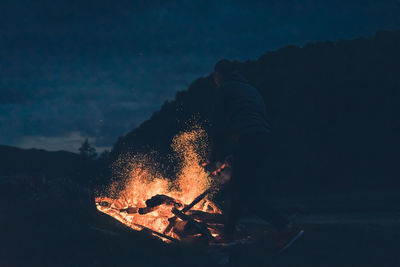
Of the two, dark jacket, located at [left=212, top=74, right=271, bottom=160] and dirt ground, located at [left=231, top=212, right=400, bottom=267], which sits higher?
dark jacket, located at [left=212, top=74, right=271, bottom=160]

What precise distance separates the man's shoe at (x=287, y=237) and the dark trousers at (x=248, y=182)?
0.08 m

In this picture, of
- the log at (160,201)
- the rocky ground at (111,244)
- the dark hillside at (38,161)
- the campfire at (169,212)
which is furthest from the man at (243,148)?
the dark hillside at (38,161)

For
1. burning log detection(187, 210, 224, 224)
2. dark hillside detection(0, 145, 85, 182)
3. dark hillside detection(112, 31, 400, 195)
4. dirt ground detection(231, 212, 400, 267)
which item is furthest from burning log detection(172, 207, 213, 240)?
dark hillside detection(0, 145, 85, 182)

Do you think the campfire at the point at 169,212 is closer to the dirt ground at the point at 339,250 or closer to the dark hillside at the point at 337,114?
the dirt ground at the point at 339,250

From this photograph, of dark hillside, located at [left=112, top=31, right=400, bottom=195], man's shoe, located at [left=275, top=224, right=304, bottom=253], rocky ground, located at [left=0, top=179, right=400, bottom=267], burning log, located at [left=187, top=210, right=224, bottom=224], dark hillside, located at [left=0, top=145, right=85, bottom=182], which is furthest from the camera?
dark hillside, located at [left=0, top=145, right=85, bottom=182]

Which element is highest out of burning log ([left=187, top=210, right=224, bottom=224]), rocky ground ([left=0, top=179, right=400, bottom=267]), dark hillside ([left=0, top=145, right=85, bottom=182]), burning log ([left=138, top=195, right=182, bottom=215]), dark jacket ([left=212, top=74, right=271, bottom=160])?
dark hillside ([left=0, top=145, right=85, bottom=182])

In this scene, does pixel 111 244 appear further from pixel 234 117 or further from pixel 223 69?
pixel 223 69

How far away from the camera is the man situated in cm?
433

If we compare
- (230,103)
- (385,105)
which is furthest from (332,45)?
(230,103)

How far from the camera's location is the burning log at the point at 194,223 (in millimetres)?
4793

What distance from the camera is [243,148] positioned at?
14.2ft

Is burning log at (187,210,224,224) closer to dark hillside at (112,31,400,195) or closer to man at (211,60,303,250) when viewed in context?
man at (211,60,303,250)

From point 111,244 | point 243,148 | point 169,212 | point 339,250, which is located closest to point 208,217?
point 169,212

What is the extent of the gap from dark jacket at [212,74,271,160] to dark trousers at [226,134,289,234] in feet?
0.34
